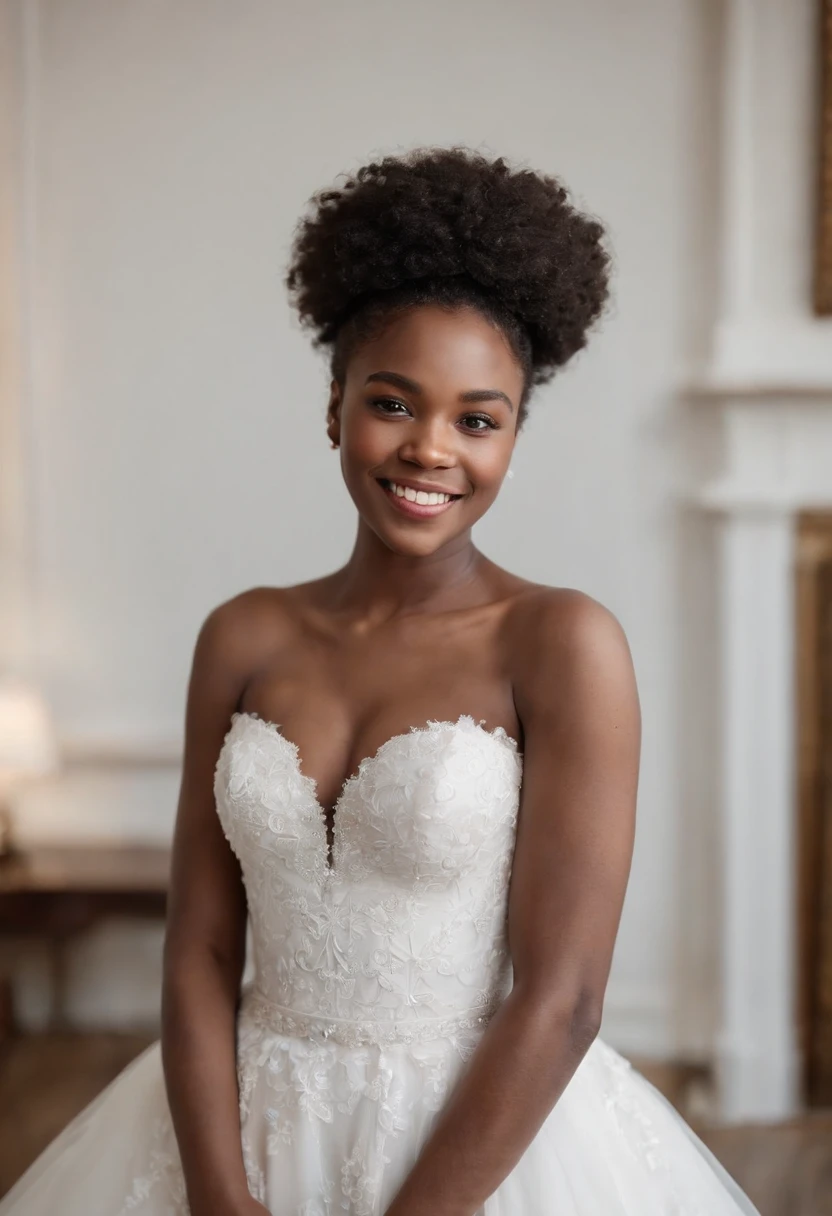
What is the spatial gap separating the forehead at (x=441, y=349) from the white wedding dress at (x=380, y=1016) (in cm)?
43

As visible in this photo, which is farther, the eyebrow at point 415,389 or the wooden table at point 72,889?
the wooden table at point 72,889

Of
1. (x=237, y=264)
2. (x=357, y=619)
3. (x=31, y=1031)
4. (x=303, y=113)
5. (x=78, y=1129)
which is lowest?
(x=31, y=1031)

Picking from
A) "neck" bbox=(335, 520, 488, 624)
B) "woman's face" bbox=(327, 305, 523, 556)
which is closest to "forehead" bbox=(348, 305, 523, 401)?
"woman's face" bbox=(327, 305, 523, 556)

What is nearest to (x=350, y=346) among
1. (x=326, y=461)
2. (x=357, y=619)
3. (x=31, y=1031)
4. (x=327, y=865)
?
(x=357, y=619)

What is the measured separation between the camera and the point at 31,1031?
3785 millimetres

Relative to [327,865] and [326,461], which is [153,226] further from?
[327,865]

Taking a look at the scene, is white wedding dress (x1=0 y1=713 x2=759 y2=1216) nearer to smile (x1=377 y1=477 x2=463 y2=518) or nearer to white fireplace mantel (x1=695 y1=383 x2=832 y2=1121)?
smile (x1=377 y1=477 x2=463 y2=518)

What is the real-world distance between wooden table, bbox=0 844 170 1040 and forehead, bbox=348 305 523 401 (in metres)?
2.35

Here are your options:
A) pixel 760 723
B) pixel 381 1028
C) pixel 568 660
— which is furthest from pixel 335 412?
pixel 760 723

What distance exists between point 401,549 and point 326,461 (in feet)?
7.03

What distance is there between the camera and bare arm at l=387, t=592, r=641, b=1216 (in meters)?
1.36

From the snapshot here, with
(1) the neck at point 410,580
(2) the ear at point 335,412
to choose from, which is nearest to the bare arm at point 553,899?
(1) the neck at point 410,580

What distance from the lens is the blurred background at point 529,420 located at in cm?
341

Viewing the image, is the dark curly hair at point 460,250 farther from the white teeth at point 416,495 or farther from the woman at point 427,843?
the white teeth at point 416,495
